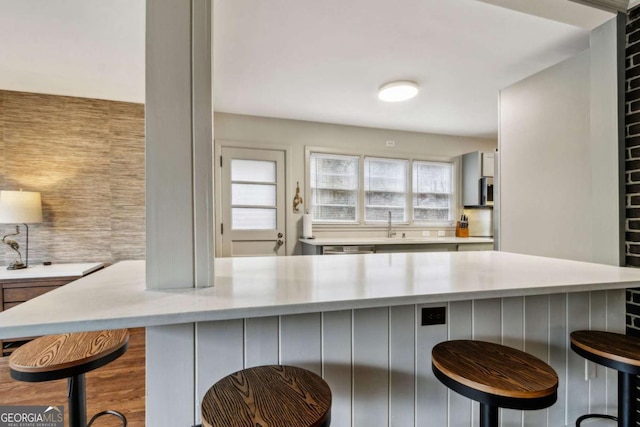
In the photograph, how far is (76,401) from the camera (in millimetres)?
1229

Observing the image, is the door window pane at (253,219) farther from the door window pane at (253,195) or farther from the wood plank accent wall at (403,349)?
the wood plank accent wall at (403,349)

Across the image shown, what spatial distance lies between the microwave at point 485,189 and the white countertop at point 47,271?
4798 millimetres

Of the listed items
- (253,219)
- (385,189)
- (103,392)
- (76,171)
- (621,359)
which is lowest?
(103,392)

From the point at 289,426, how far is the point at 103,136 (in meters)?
3.58

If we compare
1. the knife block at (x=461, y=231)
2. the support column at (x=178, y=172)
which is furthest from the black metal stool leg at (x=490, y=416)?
the knife block at (x=461, y=231)

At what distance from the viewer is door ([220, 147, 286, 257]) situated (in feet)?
12.0

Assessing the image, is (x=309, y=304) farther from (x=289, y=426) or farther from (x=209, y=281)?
(x=209, y=281)

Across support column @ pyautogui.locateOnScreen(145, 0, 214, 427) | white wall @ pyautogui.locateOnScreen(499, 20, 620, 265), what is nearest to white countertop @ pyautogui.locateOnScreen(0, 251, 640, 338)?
support column @ pyautogui.locateOnScreen(145, 0, 214, 427)

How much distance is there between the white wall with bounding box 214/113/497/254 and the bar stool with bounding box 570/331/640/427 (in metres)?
3.04

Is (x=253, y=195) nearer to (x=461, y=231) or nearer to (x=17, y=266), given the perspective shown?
(x=17, y=266)

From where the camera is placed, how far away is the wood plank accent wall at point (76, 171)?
116 inches

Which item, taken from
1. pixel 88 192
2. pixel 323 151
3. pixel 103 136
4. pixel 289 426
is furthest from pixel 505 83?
pixel 88 192

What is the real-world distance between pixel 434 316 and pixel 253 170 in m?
2.98

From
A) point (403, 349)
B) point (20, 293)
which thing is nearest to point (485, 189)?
point (403, 349)
